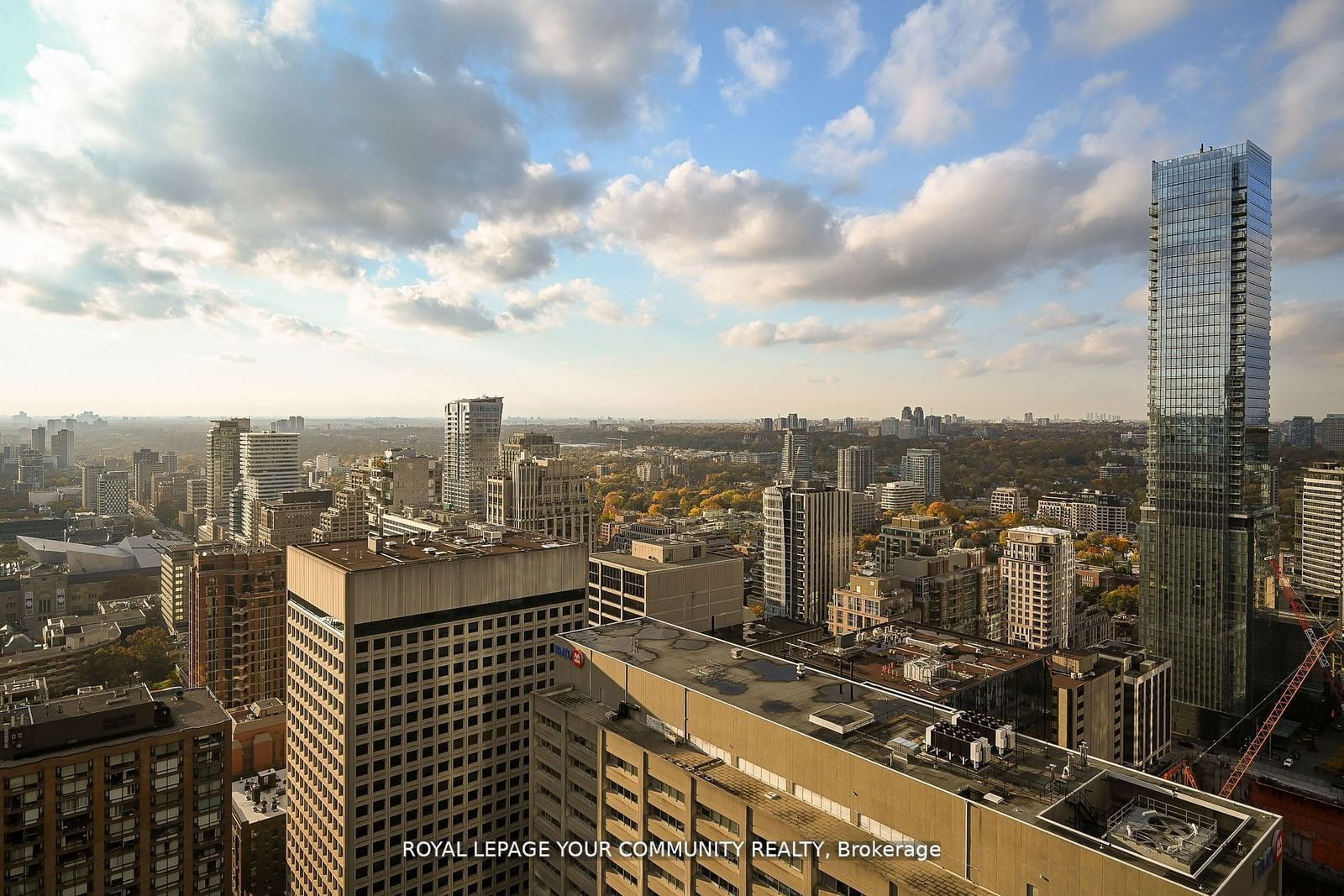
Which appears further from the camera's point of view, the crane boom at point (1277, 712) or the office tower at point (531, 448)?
the office tower at point (531, 448)

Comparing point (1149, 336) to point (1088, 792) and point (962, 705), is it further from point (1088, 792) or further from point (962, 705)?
point (1088, 792)

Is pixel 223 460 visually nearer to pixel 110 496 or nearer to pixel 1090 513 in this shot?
pixel 110 496

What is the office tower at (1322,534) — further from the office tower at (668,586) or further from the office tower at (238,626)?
the office tower at (238,626)

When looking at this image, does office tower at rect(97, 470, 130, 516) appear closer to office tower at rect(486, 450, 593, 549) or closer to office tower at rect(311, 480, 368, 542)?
office tower at rect(311, 480, 368, 542)

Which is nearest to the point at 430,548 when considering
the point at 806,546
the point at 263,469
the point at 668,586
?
the point at 668,586

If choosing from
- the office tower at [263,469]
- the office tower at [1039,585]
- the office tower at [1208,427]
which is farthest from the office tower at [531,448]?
the office tower at [1208,427]

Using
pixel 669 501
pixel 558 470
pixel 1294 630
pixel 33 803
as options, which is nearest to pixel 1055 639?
pixel 1294 630

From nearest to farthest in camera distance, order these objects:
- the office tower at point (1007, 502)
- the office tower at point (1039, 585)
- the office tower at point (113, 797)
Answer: the office tower at point (113, 797), the office tower at point (1039, 585), the office tower at point (1007, 502)
